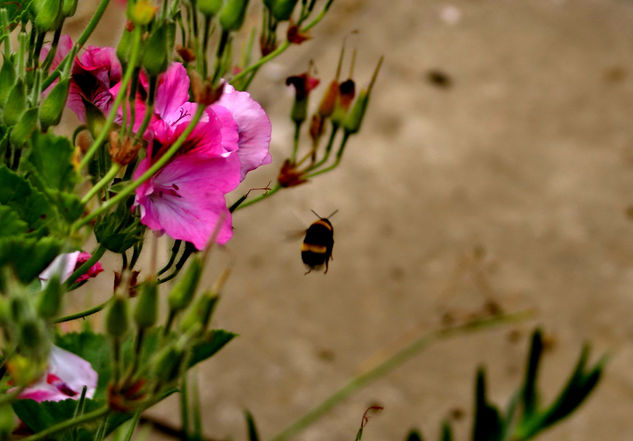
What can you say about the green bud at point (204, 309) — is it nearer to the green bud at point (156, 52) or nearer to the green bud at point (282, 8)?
the green bud at point (156, 52)

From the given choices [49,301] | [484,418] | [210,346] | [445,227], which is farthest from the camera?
[445,227]

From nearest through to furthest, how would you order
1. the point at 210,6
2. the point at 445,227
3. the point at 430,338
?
the point at 210,6 → the point at 430,338 → the point at 445,227

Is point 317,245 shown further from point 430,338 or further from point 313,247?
point 430,338

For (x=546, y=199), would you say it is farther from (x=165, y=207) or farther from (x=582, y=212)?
(x=165, y=207)

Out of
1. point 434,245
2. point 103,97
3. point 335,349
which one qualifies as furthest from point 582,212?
point 103,97

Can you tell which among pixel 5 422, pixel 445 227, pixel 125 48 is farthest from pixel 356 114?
pixel 445 227

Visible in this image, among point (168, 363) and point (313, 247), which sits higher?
point (168, 363)

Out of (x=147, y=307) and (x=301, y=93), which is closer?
(x=147, y=307)

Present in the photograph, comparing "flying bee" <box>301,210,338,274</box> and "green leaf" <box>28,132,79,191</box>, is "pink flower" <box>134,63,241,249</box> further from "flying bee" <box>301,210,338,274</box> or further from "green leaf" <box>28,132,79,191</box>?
"flying bee" <box>301,210,338,274</box>
